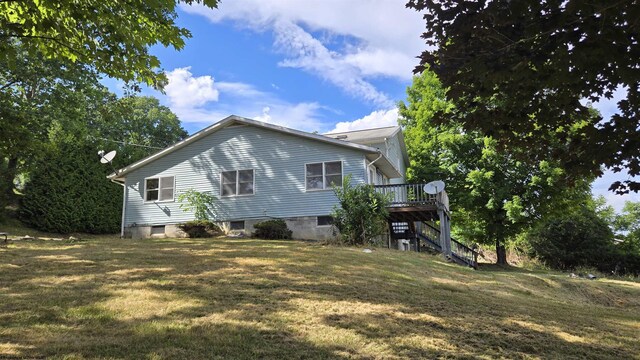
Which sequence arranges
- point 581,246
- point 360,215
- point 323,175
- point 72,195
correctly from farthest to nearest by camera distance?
1. point 581,246
2. point 72,195
3. point 323,175
4. point 360,215

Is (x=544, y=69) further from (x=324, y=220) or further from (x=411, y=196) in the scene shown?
(x=411, y=196)

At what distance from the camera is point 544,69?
4.38 meters

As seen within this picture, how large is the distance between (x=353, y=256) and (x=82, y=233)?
15776 millimetres

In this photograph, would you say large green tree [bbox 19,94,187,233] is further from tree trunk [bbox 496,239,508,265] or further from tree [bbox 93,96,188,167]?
tree trunk [bbox 496,239,508,265]

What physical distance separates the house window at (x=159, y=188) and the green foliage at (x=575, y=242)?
20.3 meters

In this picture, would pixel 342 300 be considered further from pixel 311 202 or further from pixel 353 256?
pixel 311 202

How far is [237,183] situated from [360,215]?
6.56 metres

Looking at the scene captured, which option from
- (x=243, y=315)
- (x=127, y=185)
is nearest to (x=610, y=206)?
(x=127, y=185)

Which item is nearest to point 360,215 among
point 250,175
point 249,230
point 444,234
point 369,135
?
point 444,234

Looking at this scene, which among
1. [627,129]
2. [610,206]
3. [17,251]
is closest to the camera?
[627,129]

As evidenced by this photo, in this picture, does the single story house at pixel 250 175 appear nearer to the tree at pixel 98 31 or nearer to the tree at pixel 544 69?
the tree at pixel 98 31

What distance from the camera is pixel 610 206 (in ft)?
119

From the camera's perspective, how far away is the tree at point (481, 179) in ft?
70.7

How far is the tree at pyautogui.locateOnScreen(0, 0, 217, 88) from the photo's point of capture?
5.74 metres
